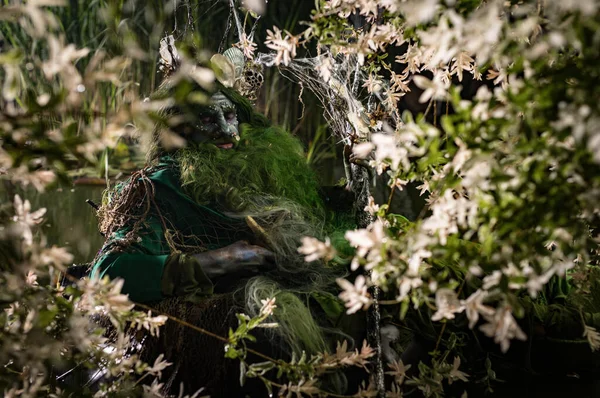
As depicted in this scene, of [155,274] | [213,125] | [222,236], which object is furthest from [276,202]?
[155,274]

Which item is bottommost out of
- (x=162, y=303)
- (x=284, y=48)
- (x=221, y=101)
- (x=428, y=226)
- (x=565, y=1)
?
(x=162, y=303)

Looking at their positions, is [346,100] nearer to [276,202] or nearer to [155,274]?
[276,202]

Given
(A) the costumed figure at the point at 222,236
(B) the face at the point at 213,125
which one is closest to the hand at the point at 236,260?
(A) the costumed figure at the point at 222,236

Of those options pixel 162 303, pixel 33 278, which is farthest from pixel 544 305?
pixel 33 278

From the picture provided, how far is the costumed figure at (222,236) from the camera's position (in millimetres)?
1270

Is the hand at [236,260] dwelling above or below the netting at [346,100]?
below

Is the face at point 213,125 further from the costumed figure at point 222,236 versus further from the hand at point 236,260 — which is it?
the hand at point 236,260

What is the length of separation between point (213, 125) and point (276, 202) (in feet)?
0.95

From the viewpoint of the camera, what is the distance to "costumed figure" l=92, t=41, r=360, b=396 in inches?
50.0

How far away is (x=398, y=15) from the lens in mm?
923

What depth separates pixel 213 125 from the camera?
1555 millimetres

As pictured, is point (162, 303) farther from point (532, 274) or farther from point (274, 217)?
point (532, 274)

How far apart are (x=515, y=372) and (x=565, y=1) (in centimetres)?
115

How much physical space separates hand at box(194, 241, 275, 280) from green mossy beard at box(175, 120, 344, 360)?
0.10 feet
